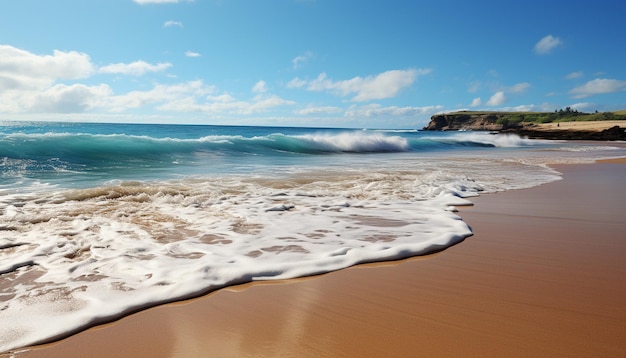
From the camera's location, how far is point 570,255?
11.5 ft

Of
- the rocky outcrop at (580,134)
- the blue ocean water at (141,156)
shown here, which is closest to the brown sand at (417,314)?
the blue ocean water at (141,156)

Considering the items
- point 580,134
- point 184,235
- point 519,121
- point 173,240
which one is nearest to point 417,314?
point 173,240

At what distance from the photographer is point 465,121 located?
121250mm

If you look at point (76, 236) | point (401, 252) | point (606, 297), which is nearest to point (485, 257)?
point (401, 252)

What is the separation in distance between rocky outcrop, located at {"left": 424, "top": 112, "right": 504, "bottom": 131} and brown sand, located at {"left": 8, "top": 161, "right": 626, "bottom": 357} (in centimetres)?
11736

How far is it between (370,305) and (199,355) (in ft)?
3.77

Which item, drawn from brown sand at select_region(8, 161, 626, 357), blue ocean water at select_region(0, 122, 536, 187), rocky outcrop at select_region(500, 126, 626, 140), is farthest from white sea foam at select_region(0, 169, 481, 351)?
rocky outcrop at select_region(500, 126, 626, 140)

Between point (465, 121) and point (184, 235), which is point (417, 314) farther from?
point (465, 121)

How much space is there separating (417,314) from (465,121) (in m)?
130

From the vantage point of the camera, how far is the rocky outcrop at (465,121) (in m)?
115

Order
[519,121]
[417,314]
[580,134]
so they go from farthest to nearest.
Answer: [519,121] < [580,134] < [417,314]

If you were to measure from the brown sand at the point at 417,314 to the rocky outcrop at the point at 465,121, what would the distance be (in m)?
117

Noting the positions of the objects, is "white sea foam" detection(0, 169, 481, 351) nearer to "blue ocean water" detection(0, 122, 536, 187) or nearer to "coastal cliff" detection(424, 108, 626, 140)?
"blue ocean water" detection(0, 122, 536, 187)

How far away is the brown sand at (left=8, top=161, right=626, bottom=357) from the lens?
6.52 ft
